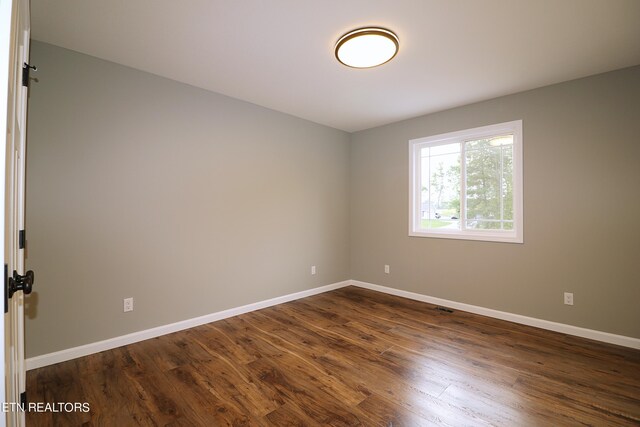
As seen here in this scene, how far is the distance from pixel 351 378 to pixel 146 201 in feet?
8.01

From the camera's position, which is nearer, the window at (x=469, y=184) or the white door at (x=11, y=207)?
the white door at (x=11, y=207)

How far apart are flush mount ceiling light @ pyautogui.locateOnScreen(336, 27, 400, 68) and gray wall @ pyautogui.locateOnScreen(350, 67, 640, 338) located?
1.86 metres

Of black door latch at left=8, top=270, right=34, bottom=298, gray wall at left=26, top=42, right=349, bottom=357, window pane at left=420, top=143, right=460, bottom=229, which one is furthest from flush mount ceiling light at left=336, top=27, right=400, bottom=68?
black door latch at left=8, top=270, right=34, bottom=298

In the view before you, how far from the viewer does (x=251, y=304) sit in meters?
3.60

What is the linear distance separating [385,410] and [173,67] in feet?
10.8

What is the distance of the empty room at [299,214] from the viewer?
1.93 m

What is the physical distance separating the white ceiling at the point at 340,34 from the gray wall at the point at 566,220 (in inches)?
10.9

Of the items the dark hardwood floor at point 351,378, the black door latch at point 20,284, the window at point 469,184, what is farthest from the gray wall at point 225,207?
the black door latch at point 20,284

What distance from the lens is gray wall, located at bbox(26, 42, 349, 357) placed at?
2312 millimetres

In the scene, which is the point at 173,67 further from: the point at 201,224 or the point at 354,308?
the point at 354,308

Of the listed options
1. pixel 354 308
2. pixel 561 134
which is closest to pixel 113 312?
pixel 354 308

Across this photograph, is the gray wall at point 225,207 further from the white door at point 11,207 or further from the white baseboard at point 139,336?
Result: the white door at point 11,207

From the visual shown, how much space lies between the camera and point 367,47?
7.45ft

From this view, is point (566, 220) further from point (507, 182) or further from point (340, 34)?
point (340, 34)
